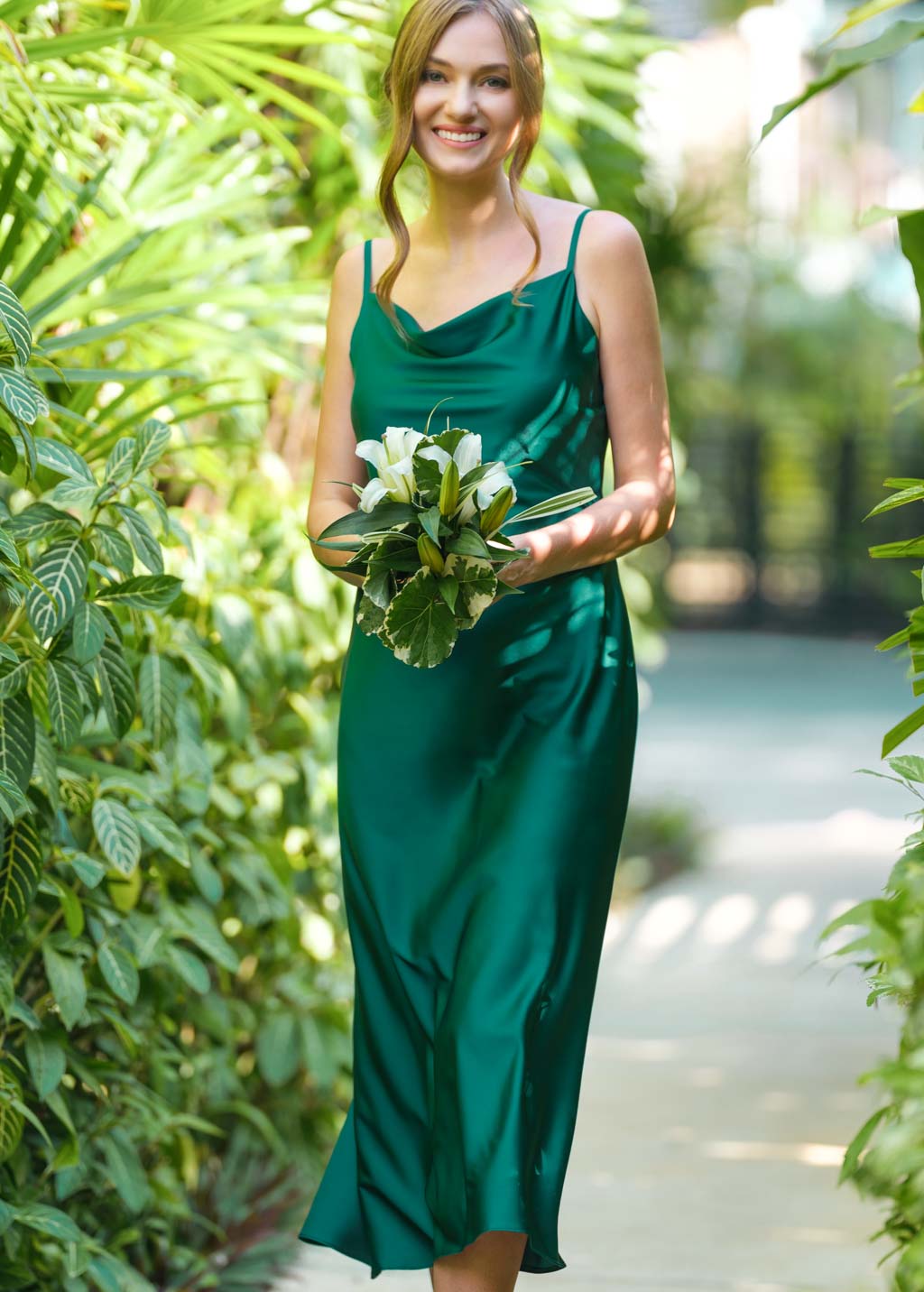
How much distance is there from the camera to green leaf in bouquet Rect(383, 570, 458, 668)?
2.14 m

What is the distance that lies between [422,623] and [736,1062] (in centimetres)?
294

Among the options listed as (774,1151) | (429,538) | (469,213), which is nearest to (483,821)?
(429,538)

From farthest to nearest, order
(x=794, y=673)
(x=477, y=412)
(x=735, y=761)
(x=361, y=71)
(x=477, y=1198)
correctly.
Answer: (x=794, y=673) → (x=735, y=761) → (x=361, y=71) → (x=477, y=412) → (x=477, y=1198)

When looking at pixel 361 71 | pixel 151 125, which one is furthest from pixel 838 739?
pixel 151 125

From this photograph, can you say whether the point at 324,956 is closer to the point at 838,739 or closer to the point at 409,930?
the point at 409,930

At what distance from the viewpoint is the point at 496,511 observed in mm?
2098

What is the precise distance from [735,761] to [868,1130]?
8838 millimetres

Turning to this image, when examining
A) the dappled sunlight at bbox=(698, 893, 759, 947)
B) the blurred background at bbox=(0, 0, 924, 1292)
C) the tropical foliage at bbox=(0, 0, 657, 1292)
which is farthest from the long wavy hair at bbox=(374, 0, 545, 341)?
the dappled sunlight at bbox=(698, 893, 759, 947)

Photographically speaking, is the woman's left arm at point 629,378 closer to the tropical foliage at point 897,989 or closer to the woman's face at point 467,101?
the woman's face at point 467,101

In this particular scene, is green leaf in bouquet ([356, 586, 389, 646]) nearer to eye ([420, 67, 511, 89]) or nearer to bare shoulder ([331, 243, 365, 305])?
bare shoulder ([331, 243, 365, 305])

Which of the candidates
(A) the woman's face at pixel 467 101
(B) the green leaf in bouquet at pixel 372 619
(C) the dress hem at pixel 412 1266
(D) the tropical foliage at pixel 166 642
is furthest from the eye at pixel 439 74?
→ (C) the dress hem at pixel 412 1266

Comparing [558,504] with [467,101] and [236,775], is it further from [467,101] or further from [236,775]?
[236,775]

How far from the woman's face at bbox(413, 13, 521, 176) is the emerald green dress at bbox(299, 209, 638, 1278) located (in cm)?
17

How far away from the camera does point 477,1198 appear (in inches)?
87.7
